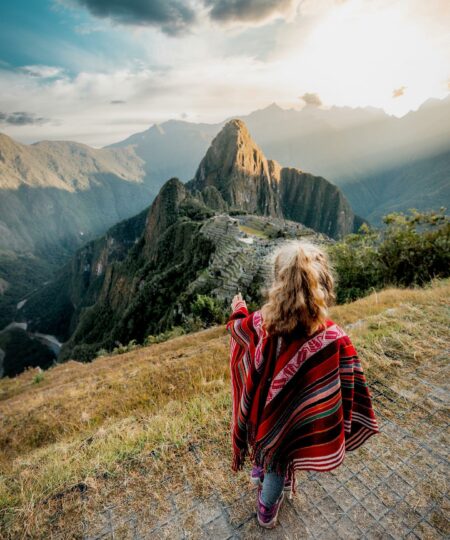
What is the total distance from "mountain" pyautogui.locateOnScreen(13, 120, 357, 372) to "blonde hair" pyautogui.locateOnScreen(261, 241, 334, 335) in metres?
0.63

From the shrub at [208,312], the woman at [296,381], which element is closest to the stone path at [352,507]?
the woman at [296,381]

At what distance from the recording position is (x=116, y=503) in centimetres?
281

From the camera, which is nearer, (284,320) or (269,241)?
(284,320)

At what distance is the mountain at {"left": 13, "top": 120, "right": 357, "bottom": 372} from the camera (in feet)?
92.8

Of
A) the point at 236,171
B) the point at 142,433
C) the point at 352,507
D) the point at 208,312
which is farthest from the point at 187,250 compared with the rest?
the point at 236,171

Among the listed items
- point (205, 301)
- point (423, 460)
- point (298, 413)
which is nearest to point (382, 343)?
point (423, 460)

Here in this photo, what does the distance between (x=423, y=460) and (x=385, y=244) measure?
1180cm

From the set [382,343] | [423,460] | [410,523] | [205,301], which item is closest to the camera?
[410,523]

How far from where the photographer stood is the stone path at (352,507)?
2504mm

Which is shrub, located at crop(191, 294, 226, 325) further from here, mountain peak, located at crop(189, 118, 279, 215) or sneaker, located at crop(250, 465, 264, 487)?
mountain peak, located at crop(189, 118, 279, 215)

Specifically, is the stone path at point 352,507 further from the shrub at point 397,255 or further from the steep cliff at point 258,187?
the steep cliff at point 258,187

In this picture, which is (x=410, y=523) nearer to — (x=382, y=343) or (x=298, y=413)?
(x=298, y=413)

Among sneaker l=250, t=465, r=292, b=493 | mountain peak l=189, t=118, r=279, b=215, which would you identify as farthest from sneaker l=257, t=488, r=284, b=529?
mountain peak l=189, t=118, r=279, b=215

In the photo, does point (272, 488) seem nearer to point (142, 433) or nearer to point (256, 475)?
point (256, 475)
